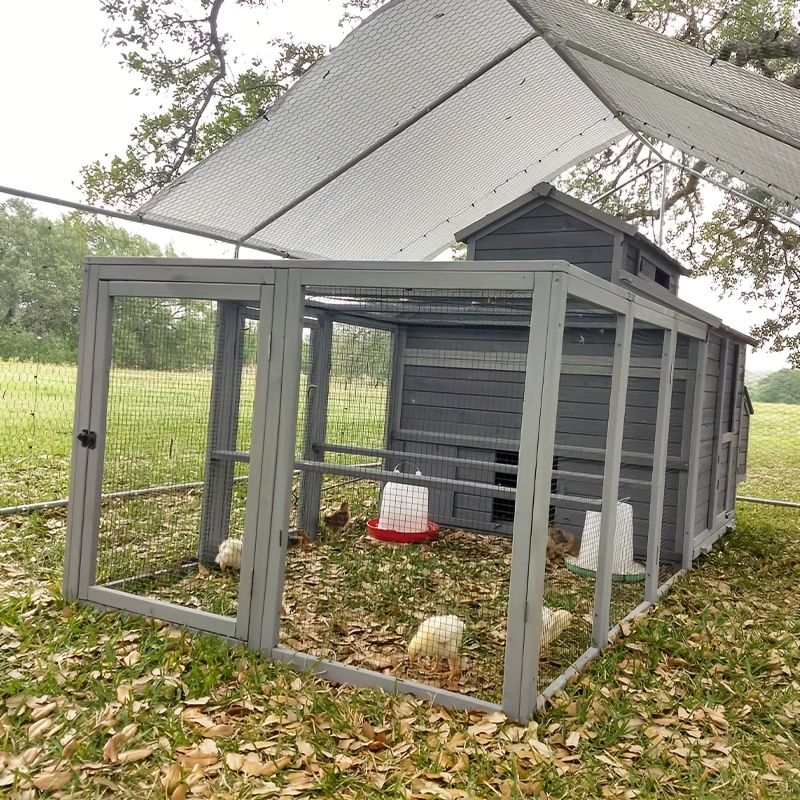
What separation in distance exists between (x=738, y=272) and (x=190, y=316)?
30.7 ft

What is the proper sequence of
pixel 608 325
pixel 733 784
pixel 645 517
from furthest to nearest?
1. pixel 645 517
2. pixel 608 325
3. pixel 733 784

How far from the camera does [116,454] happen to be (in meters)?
3.63

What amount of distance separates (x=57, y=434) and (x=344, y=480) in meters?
3.81

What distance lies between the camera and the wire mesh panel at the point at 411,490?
3.36 metres

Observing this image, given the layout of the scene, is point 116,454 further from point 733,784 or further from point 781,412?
point 781,412

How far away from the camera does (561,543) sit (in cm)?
523

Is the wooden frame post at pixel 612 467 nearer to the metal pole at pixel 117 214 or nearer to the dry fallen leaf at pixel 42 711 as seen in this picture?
the dry fallen leaf at pixel 42 711

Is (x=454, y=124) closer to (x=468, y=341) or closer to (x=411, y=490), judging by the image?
(x=468, y=341)

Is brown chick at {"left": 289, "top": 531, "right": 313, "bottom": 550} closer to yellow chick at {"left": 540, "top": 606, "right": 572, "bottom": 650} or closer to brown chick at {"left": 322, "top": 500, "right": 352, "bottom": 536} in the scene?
brown chick at {"left": 322, "top": 500, "right": 352, "bottom": 536}

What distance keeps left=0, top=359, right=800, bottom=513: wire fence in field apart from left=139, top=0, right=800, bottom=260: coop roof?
61.1 inches

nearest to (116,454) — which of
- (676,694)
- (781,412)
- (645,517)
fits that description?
(676,694)

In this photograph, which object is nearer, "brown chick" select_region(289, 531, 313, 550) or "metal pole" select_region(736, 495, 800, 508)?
"brown chick" select_region(289, 531, 313, 550)

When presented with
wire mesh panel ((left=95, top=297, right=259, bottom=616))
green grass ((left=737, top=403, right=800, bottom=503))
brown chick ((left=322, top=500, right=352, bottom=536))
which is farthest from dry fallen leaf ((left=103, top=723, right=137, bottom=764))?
green grass ((left=737, top=403, right=800, bottom=503))

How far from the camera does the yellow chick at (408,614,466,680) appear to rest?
305 centimetres
